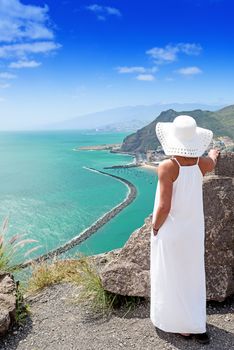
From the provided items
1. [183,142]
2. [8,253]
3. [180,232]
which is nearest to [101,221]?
[8,253]

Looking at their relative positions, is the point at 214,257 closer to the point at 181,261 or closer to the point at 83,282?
the point at 181,261

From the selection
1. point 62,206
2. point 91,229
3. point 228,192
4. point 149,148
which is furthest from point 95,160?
point 228,192

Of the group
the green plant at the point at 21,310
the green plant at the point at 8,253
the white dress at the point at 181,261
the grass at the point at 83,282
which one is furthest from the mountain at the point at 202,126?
the white dress at the point at 181,261

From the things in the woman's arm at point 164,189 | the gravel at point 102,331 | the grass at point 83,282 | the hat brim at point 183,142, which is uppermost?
the hat brim at point 183,142

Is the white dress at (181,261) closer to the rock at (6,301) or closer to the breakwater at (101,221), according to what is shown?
the rock at (6,301)

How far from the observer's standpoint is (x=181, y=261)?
11.7ft

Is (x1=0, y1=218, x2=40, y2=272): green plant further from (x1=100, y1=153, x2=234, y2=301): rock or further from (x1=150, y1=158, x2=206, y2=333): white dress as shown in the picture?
(x1=150, y1=158, x2=206, y2=333): white dress

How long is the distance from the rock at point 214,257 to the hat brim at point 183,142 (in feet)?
3.42

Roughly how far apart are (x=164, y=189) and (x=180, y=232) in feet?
1.58

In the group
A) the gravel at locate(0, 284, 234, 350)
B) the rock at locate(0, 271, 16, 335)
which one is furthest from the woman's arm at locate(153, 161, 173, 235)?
the rock at locate(0, 271, 16, 335)

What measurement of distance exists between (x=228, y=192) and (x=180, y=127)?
1448mm

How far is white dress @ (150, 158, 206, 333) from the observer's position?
11.3ft

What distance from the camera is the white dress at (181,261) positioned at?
346 cm

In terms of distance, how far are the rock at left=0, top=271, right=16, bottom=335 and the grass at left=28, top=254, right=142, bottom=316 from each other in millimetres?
753
